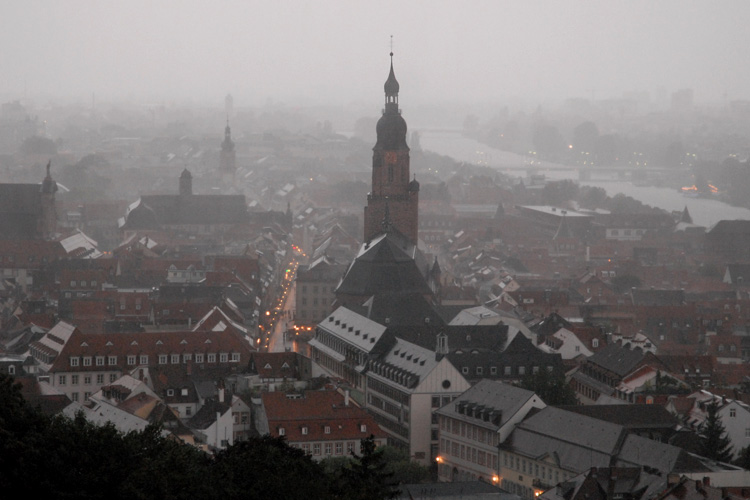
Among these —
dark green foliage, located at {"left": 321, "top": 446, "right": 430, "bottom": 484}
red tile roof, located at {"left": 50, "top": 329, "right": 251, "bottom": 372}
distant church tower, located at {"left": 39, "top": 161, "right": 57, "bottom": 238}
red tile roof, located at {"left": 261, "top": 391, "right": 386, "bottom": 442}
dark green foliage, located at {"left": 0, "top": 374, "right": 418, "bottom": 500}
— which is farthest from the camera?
distant church tower, located at {"left": 39, "top": 161, "right": 57, "bottom": 238}

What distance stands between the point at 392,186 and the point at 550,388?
23.1 meters

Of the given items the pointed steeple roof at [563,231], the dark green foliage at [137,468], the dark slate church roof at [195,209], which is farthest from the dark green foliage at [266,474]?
the pointed steeple roof at [563,231]

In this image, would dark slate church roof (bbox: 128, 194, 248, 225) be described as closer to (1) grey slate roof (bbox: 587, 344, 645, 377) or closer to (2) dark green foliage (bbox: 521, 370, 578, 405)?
(1) grey slate roof (bbox: 587, 344, 645, 377)

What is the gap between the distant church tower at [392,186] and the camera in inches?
2532

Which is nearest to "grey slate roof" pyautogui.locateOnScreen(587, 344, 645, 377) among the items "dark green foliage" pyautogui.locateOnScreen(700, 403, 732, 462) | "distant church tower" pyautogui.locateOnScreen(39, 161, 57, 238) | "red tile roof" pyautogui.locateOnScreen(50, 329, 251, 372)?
"dark green foliage" pyautogui.locateOnScreen(700, 403, 732, 462)

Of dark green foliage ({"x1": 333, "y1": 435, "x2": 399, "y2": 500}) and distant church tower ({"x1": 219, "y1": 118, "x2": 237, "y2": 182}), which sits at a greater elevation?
dark green foliage ({"x1": 333, "y1": 435, "x2": 399, "y2": 500})

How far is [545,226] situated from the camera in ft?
341

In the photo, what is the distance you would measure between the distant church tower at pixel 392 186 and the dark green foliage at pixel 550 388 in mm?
20906

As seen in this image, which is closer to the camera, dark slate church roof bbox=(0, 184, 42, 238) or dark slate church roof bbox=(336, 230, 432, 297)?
dark slate church roof bbox=(336, 230, 432, 297)

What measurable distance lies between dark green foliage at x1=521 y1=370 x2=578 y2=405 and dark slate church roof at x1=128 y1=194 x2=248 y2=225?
52872 mm

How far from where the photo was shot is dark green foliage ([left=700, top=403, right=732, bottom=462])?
122 ft

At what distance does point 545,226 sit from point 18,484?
81.9m

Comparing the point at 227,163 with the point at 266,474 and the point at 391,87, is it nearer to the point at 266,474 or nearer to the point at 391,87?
the point at 391,87

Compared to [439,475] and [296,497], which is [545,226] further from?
[296,497]
